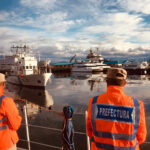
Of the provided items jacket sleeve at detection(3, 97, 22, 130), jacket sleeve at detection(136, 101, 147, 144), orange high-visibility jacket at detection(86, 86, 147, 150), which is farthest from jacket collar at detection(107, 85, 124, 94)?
jacket sleeve at detection(3, 97, 22, 130)

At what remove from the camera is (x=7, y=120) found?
2.44 meters

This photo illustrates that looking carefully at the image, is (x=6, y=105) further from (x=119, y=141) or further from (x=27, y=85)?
(x=27, y=85)

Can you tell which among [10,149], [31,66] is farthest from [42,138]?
[31,66]

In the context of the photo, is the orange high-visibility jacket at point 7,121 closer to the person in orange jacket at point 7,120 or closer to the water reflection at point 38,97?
the person in orange jacket at point 7,120

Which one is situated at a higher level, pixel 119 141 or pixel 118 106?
pixel 118 106

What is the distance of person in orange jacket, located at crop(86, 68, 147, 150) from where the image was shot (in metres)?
1.83

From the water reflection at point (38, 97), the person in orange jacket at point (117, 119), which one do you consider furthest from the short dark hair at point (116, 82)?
the water reflection at point (38, 97)

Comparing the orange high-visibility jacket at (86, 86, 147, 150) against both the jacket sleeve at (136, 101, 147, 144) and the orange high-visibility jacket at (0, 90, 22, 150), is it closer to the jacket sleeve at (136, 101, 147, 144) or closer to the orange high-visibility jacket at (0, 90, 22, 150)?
the jacket sleeve at (136, 101, 147, 144)

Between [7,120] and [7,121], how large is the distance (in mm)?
18

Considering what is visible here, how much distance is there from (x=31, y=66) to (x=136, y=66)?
46.2 meters

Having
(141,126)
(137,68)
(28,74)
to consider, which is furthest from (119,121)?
(137,68)

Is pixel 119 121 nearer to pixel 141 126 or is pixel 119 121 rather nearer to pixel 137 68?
pixel 141 126

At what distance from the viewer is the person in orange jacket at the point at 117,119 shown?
1.83 m

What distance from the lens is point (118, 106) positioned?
1.85 metres
